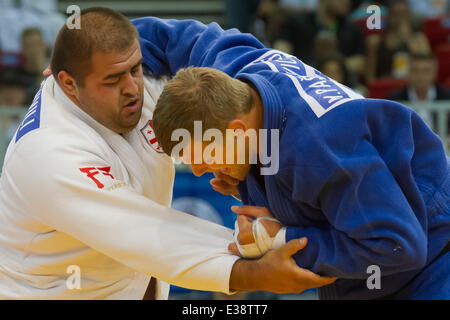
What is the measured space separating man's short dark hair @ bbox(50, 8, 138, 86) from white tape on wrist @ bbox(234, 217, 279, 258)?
2.97ft

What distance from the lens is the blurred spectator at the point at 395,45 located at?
736 centimetres

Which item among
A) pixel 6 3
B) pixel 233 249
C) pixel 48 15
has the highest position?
pixel 233 249

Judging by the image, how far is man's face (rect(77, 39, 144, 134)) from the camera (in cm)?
261

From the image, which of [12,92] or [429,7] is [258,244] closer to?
[12,92]

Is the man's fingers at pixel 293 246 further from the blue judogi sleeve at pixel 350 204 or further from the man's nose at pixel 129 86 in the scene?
the man's nose at pixel 129 86

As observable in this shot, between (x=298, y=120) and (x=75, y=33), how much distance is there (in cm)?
102

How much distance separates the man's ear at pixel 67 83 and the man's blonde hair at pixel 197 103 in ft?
2.20

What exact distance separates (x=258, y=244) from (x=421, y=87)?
14.7 ft

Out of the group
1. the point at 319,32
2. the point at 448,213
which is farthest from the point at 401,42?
A: the point at 448,213

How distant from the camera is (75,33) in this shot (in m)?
2.58

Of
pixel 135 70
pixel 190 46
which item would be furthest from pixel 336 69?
pixel 135 70

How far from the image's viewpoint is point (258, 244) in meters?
2.31

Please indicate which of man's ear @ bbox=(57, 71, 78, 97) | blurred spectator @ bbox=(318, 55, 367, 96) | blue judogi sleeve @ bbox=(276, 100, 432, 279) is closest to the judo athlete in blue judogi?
blue judogi sleeve @ bbox=(276, 100, 432, 279)

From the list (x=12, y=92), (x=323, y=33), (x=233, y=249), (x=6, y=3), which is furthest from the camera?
(x=6, y=3)
